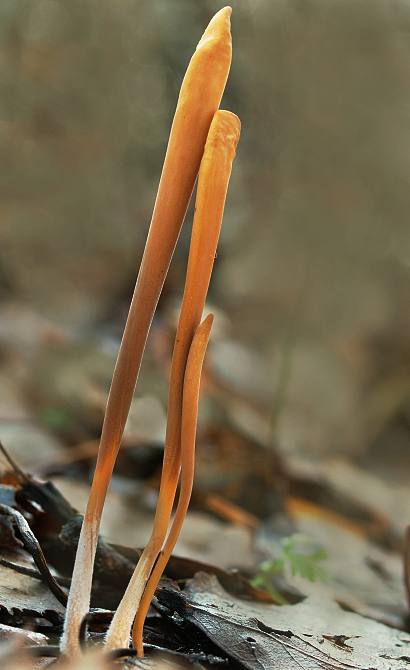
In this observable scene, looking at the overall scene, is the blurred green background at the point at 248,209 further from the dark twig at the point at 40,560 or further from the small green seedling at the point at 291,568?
the dark twig at the point at 40,560

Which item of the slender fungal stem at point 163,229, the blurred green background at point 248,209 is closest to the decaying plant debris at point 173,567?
the slender fungal stem at point 163,229

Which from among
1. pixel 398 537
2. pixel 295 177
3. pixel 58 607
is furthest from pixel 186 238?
pixel 58 607

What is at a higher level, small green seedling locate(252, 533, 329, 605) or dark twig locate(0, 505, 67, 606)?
small green seedling locate(252, 533, 329, 605)

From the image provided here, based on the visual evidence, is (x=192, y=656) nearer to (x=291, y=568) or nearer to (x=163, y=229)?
(x=163, y=229)

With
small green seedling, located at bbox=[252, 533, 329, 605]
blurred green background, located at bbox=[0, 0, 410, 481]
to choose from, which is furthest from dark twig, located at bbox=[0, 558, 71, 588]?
blurred green background, located at bbox=[0, 0, 410, 481]

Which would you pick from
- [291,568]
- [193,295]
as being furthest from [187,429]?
[291,568]

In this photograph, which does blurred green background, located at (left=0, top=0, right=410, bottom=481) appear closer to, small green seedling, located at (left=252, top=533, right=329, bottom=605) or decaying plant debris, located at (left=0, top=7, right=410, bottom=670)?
small green seedling, located at (left=252, top=533, right=329, bottom=605)

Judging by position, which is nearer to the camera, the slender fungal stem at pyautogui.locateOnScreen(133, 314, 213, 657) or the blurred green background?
the slender fungal stem at pyautogui.locateOnScreen(133, 314, 213, 657)
